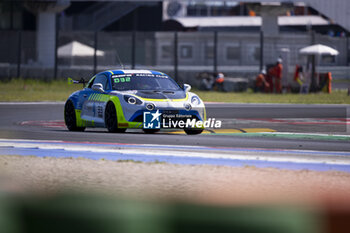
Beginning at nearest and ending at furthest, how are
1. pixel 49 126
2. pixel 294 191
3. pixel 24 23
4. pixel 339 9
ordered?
pixel 294 191 < pixel 49 126 < pixel 339 9 < pixel 24 23

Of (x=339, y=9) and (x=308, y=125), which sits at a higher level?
(x=339, y=9)

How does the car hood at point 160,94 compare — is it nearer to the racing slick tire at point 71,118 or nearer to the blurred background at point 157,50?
the racing slick tire at point 71,118

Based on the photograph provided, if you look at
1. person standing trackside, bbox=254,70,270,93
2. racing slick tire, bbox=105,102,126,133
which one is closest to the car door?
racing slick tire, bbox=105,102,126,133

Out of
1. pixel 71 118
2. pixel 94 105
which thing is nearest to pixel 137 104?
pixel 94 105

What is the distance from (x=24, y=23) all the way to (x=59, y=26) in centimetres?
247

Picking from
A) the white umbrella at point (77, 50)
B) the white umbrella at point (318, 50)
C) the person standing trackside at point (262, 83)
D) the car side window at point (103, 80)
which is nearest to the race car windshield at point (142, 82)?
the car side window at point (103, 80)

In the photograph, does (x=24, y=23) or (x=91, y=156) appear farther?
(x=24, y=23)

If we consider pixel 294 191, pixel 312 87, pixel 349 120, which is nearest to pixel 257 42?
pixel 312 87

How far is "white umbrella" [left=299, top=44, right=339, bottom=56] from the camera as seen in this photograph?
33.0 metres

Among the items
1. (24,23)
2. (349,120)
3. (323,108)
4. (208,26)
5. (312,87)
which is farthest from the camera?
(208,26)

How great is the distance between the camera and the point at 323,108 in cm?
2373

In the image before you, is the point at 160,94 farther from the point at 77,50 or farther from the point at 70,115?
the point at 77,50

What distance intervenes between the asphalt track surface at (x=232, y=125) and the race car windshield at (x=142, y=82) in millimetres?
807

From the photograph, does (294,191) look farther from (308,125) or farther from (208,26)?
(208,26)
